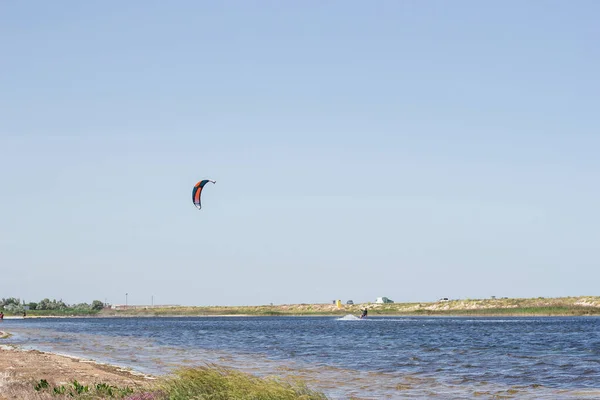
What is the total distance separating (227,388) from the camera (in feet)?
64.7

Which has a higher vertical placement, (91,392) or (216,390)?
(216,390)

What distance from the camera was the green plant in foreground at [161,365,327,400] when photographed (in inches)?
730

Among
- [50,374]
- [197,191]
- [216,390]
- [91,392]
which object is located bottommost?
[50,374]

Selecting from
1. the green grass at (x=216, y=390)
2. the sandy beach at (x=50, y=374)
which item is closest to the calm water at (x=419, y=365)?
the sandy beach at (x=50, y=374)

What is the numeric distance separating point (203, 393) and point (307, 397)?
2485 mm

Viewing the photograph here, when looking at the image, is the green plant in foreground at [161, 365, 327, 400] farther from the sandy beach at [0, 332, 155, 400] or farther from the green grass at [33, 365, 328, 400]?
the sandy beach at [0, 332, 155, 400]

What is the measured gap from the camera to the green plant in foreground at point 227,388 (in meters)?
18.5

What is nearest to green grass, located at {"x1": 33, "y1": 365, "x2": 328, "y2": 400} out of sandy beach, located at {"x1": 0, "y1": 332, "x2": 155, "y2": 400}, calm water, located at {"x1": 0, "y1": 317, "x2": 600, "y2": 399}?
sandy beach, located at {"x1": 0, "y1": 332, "x2": 155, "y2": 400}

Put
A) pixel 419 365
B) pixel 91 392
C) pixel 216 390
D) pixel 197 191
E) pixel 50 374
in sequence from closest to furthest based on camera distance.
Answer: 1. pixel 216 390
2. pixel 91 392
3. pixel 50 374
4. pixel 419 365
5. pixel 197 191

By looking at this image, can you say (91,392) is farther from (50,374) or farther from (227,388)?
(50,374)

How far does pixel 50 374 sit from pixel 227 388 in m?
14.8

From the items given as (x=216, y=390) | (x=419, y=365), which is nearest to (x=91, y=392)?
(x=216, y=390)

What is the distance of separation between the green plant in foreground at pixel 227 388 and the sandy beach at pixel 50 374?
4.23 meters

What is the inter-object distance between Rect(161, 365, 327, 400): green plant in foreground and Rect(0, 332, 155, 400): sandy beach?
423 cm
